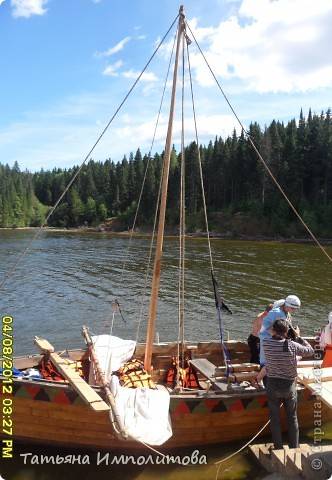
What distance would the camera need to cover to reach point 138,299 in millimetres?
26734

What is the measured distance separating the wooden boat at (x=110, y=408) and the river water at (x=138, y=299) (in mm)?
544

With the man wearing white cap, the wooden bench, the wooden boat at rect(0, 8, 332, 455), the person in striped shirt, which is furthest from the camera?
the wooden bench

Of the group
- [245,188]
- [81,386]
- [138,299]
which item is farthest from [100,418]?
[245,188]

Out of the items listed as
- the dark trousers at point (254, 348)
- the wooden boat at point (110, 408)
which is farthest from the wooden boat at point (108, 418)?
the dark trousers at point (254, 348)

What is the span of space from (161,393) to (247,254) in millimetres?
41870

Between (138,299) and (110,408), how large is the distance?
19.2m

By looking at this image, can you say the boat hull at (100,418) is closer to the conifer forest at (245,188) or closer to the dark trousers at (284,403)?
the dark trousers at (284,403)

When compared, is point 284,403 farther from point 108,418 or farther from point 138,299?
point 138,299

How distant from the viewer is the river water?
857 centimetres

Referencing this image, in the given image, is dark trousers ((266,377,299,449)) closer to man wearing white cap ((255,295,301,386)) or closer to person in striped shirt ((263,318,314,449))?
person in striped shirt ((263,318,314,449))

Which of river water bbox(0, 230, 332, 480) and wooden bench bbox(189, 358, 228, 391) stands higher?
wooden bench bbox(189, 358, 228, 391)

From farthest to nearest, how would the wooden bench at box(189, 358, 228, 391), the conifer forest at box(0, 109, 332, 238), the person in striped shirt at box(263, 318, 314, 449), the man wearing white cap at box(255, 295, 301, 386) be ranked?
the conifer forest at box(0, 109, 332, 238) → the wooden bench at box(189, 358, 228, 391) → the man wearing white cap at box(255, 295, 301, 386) → the person in striped shirt at box(263, 318, 314, 449)

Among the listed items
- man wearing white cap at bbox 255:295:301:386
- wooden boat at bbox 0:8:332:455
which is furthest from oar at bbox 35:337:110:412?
man wearing white cap at bbox 255:295:301:386

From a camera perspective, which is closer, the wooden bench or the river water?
the river water
